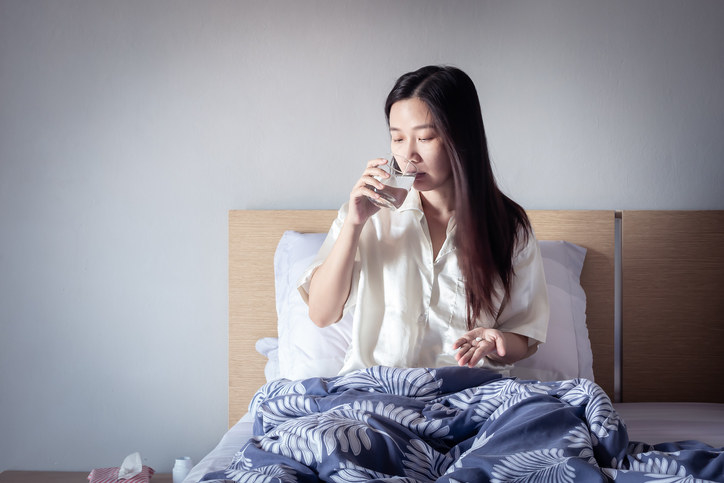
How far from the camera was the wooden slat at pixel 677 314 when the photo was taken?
202 centimetres

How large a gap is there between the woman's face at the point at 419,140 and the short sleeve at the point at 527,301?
0.29m

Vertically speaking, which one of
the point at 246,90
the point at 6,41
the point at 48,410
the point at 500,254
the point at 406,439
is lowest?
the point at 48,410

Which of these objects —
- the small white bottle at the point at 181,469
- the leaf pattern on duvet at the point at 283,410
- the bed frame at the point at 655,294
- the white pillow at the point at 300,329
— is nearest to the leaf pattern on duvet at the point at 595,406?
the leaf pattern on duvet at the point at 283,410

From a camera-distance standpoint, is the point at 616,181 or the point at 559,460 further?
the point at 616,181

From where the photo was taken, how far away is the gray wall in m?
2.05

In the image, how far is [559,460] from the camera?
2.94ft

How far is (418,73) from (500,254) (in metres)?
0.45

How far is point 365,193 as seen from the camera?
1.31 m

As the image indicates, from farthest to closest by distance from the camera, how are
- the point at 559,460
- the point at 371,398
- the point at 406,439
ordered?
the point at 371,398 → the point at 406,439 → the point at 559,460

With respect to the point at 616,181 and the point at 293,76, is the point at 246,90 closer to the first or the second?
the point at 293,76

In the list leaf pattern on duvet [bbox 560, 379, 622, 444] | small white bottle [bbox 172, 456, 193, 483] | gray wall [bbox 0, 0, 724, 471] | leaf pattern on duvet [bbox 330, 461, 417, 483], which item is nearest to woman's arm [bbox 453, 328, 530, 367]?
leaf pattern on duvet [bbox 560, 379, 622, 444]

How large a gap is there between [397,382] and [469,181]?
1.69ft

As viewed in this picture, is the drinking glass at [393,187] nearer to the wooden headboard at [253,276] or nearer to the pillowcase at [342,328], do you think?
the pillowcase at [342,328]

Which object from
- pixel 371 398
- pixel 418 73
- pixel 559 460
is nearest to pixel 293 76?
pixel 418 73
